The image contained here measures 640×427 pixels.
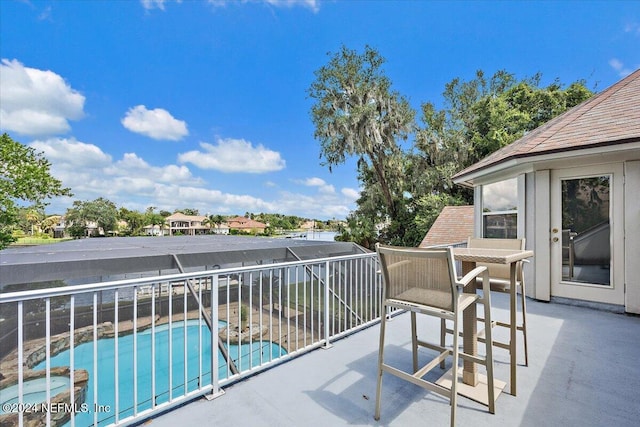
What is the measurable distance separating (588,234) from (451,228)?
21.8 ft

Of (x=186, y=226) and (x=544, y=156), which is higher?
(x=544, y=156)

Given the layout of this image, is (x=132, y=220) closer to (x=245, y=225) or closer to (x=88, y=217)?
(x=88, y=217)

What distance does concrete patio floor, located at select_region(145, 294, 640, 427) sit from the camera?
1877 millimetres

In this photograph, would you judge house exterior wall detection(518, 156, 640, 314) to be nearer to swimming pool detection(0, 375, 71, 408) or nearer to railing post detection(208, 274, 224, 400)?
railing post detection(208, 274, 224, 400)

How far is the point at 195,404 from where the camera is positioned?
2070 millimetres

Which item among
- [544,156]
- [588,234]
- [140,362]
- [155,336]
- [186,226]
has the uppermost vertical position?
[544,156]

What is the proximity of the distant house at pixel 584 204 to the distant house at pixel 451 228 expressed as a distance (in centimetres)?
529

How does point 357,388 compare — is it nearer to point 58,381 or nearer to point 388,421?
point 388,421

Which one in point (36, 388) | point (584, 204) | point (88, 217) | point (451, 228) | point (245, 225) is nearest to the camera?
point (584, 204)

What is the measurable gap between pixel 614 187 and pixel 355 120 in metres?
12.0

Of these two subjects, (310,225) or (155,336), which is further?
(310,225)

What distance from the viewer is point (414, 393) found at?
2154 millimetres

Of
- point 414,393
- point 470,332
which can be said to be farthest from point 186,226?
point 470,332

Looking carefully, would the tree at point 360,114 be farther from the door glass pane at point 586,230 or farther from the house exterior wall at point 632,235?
the house exterior wall at point 632,235
